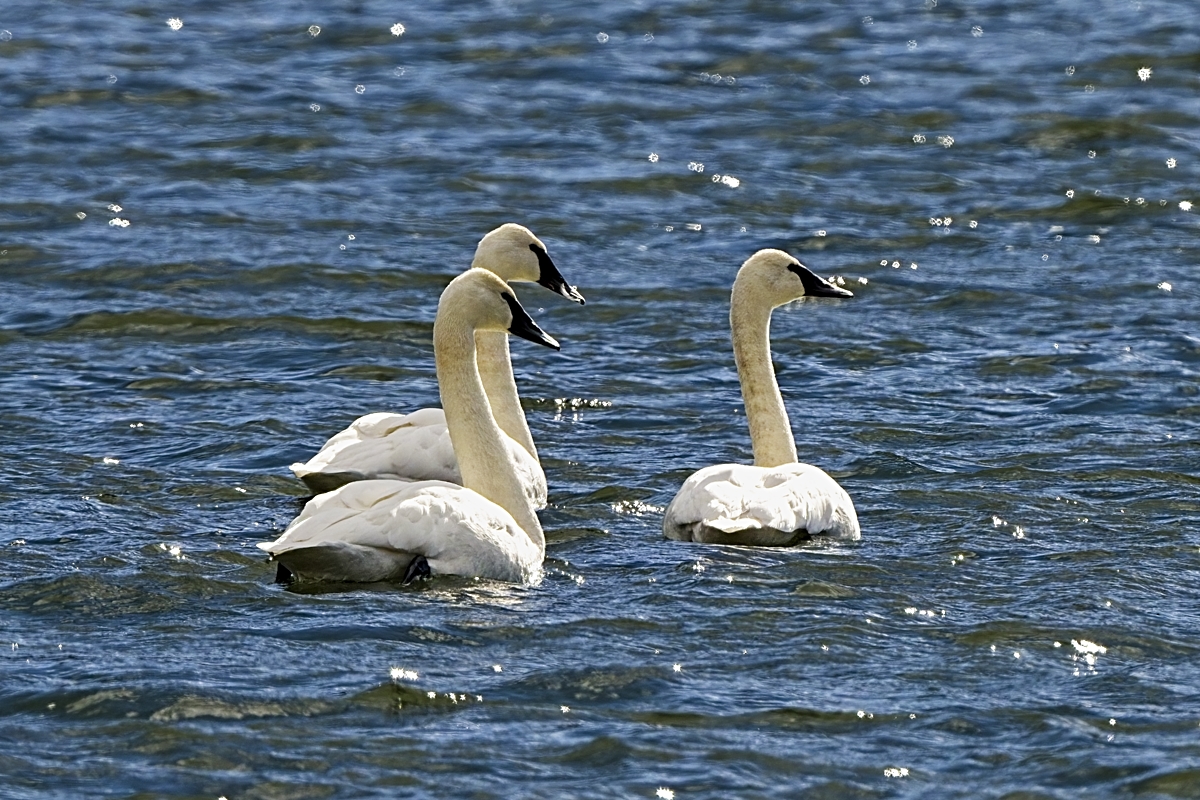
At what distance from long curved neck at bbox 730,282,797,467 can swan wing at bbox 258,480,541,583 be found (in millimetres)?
1744

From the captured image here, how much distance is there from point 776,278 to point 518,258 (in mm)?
1583

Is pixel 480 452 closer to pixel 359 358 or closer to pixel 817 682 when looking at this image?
pixel 817 682

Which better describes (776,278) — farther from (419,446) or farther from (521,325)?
(419,446)

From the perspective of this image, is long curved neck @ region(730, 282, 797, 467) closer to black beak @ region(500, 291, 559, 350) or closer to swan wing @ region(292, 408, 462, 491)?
black beak @ region(500, 291, 559, 350)

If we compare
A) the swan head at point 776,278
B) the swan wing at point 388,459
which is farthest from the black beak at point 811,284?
the swan wing at point 388,459

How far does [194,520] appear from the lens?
31.5ft

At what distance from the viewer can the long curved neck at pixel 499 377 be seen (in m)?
10.6

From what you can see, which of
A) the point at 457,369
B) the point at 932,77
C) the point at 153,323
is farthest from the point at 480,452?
the point at 932,77

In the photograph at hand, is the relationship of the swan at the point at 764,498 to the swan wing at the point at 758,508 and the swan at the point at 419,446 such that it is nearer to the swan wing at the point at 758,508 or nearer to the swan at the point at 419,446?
the swan wing at the point at 758,508

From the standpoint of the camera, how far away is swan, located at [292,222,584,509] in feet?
32.3

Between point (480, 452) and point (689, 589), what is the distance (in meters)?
1.30

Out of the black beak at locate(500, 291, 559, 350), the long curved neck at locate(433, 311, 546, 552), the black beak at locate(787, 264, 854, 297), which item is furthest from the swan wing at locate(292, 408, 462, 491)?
the black beak at locate(787, 264, 854, 297)

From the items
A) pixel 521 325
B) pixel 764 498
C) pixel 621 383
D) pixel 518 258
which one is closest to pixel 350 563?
pixel 521 325

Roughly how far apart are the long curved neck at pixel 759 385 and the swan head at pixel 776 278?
0.04 m
